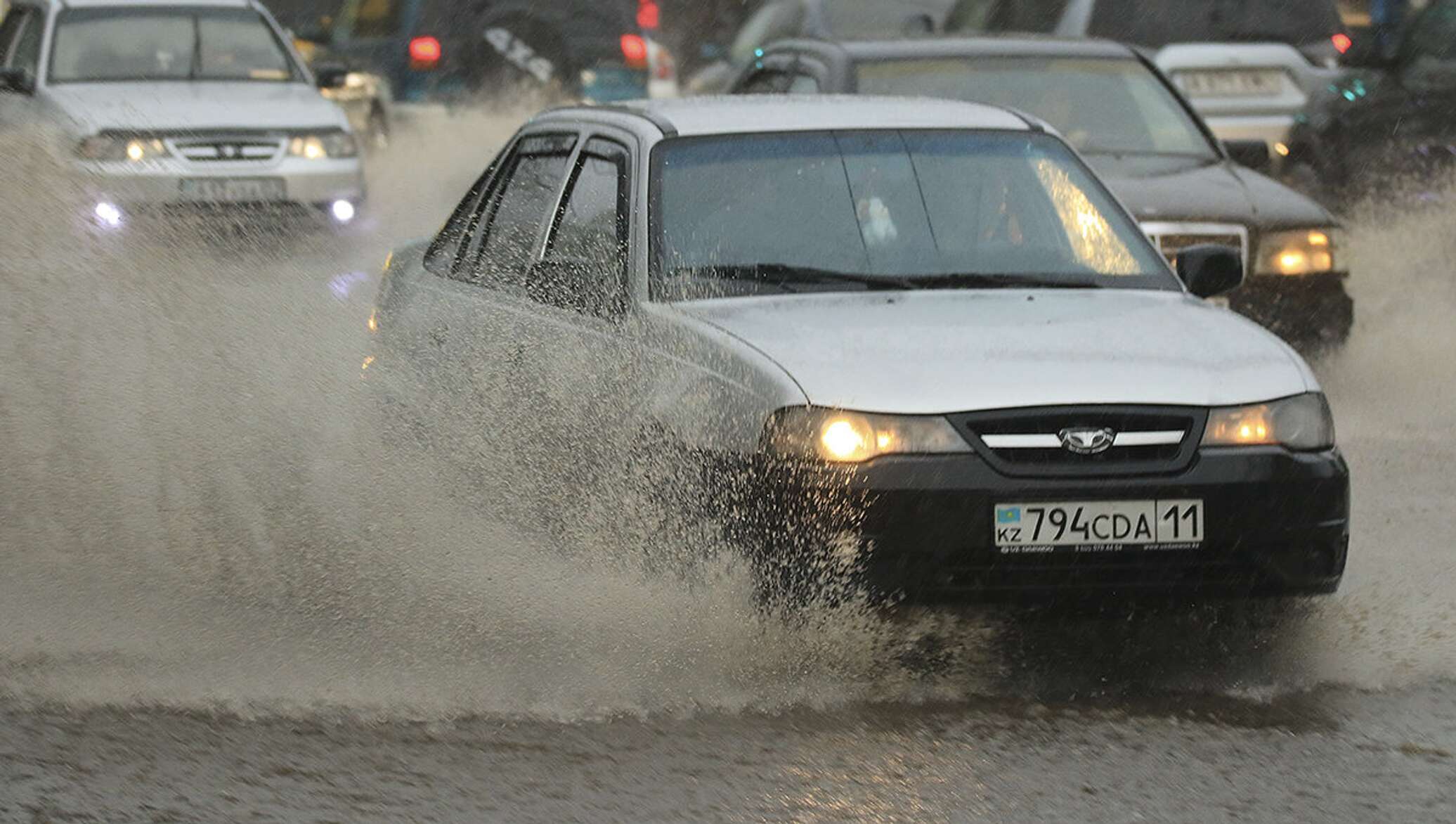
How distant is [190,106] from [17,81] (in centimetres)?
103

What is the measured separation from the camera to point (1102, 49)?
1178 cm

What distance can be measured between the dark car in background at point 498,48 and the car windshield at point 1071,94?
9367 millimetres

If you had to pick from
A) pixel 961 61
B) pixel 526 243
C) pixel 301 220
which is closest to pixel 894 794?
pixel 526 243

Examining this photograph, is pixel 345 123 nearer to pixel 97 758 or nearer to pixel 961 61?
pixel 961 61

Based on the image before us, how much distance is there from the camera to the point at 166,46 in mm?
16094

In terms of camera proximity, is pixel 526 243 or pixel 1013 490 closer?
pixel 1013 490

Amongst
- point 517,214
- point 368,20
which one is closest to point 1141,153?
point 517,214

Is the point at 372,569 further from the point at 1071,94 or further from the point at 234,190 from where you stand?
the point at 234,190

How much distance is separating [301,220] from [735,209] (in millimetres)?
9252

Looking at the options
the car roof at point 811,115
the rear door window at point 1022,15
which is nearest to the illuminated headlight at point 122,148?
the rear door window at point 1022,15

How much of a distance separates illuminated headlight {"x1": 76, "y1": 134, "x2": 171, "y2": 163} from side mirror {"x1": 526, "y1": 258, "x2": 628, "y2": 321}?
329 inches

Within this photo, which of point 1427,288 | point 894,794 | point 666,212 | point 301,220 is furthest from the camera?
point 301,220

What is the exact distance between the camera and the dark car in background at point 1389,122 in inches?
577

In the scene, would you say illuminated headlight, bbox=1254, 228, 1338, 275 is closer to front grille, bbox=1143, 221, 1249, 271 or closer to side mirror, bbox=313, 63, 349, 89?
front grille, bbox=1143, 221, 1249, 271
